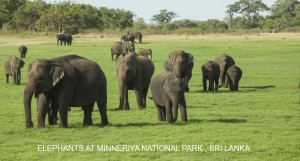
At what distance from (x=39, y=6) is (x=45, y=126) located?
103 m

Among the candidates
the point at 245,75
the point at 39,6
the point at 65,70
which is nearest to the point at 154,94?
the point at 65,70

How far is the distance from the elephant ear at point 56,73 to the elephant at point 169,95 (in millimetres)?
2793

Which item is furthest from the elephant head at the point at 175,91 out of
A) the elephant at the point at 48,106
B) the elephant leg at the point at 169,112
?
the elephant at the point at 48,106

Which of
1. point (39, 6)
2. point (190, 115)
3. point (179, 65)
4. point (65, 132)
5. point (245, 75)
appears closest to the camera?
point (65, 132)

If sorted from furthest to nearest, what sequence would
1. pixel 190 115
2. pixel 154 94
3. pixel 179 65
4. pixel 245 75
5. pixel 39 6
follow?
pixel 39 6 < pixel 245 75 < pixel 179 65 < pixel 190 115 < pixel 154 94

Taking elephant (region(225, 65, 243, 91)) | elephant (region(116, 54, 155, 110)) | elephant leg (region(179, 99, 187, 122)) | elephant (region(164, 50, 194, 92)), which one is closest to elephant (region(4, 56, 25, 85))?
elephant (region(164, 50, 194, 92))

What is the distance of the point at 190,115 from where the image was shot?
16.6 m

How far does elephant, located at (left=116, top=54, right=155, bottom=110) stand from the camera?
18.0 m

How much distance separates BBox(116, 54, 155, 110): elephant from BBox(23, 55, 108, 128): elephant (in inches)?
134

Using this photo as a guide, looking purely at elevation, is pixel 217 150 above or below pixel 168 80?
below

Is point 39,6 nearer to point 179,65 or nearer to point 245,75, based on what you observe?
point 245,75

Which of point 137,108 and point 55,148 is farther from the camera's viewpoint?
point 137,108

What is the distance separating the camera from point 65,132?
43.9 feet

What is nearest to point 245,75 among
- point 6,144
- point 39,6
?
point 6,144
